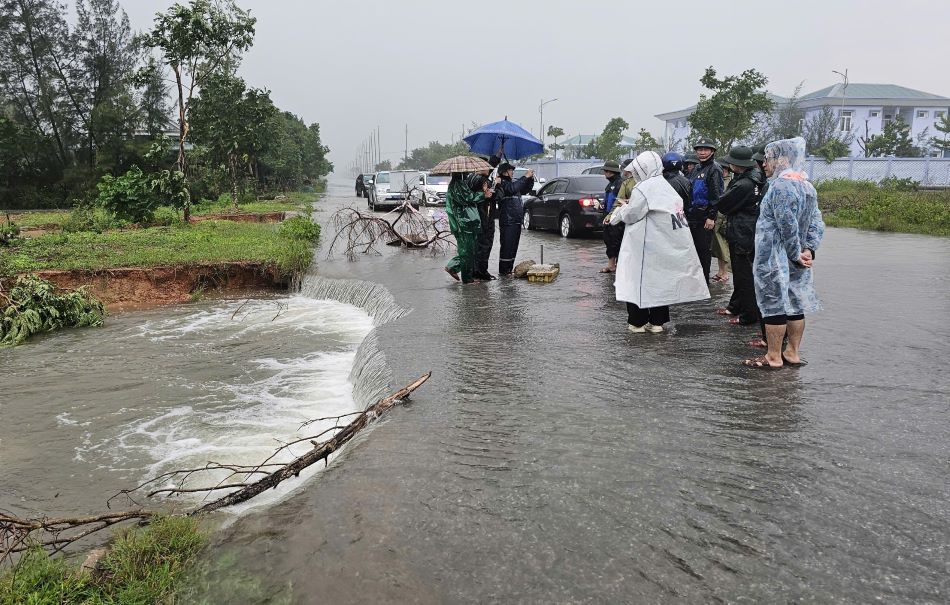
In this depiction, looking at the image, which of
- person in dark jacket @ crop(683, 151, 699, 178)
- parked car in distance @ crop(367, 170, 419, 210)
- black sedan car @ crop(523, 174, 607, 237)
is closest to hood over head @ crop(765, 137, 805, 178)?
person in dark jacket @ crop(683, 151, 699, 178)

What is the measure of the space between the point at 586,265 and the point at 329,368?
18.4ft

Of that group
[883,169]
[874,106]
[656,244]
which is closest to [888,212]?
[656,244]

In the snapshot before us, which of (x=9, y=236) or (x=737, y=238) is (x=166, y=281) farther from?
(x=737, y=238)

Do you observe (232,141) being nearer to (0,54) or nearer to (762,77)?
(0,54)

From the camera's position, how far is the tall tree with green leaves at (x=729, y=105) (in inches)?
1276

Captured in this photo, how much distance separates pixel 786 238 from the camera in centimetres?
490

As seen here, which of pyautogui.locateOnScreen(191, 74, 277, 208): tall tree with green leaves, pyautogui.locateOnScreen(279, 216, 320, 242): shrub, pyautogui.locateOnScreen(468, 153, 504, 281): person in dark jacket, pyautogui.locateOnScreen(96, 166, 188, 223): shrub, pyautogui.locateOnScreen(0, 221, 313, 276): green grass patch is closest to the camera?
pyautogui.locateOnScreen(468, 153, 504, 281): person in dark jacket

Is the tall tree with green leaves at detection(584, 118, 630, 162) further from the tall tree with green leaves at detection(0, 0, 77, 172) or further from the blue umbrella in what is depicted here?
the blue umbrella

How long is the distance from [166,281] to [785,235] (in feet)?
33.4

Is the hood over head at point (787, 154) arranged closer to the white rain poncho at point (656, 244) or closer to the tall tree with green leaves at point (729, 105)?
the white rain poncho at point (656, 244)

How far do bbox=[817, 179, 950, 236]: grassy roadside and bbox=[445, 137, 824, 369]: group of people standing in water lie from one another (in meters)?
10.8

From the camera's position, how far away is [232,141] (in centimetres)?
2712

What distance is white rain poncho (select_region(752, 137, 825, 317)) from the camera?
16.0ft

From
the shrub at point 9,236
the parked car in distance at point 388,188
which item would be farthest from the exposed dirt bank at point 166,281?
the parked car in distance at point 388,188
